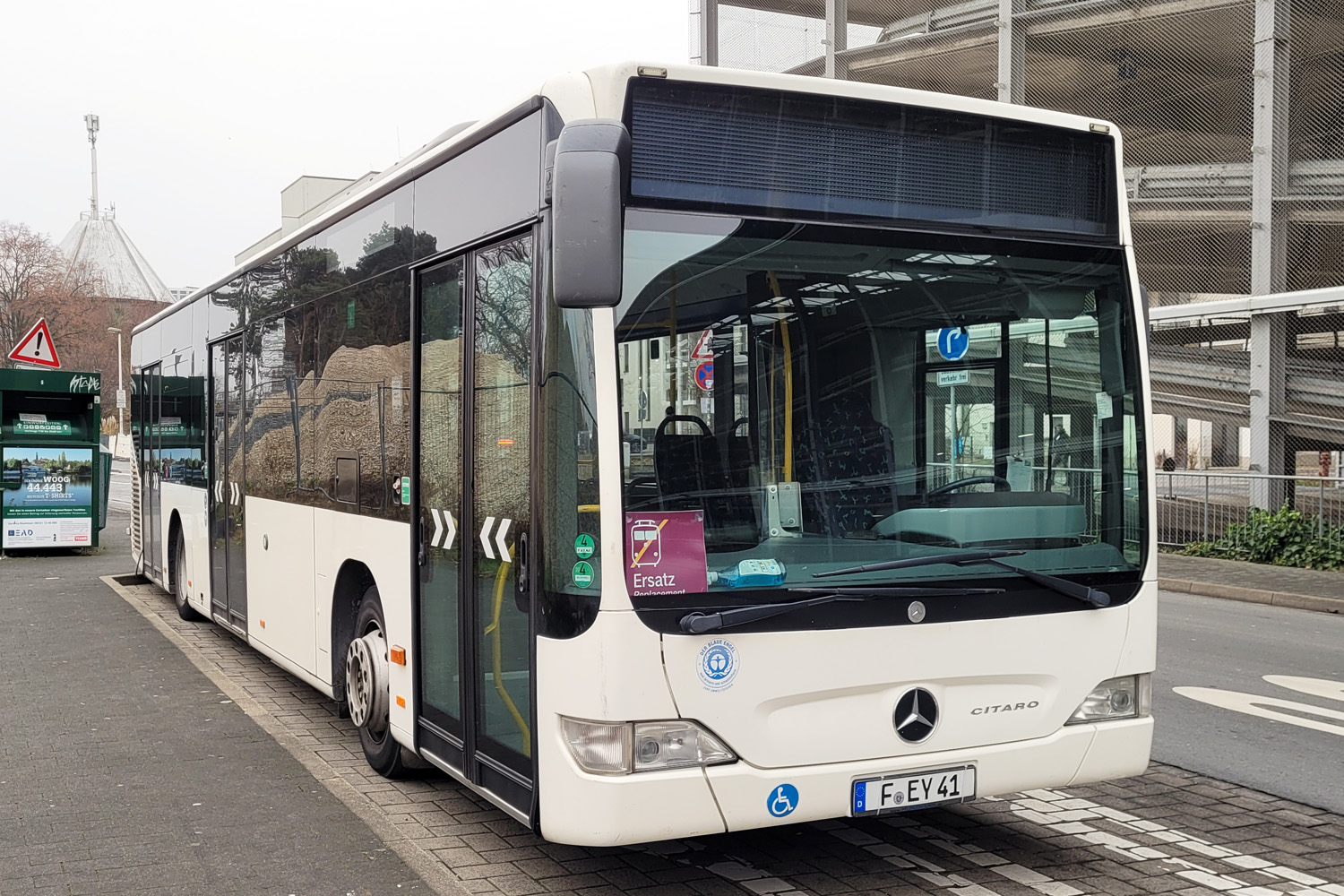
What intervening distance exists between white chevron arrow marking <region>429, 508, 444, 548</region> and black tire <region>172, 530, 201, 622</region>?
23.3ft

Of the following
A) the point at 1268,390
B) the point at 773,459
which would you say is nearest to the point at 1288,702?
the point at 773,459

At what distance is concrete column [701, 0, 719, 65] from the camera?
31.0 meters

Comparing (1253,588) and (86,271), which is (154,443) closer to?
(1253,588)

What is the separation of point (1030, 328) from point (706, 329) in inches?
53.7

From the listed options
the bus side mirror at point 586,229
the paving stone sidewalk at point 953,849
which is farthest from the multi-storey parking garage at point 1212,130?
the bus side mirror at point 586,229

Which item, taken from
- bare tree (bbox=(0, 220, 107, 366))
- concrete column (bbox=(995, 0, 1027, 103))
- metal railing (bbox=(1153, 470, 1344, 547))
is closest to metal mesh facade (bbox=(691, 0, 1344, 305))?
concrete column (bbox=(995, 0, 1027, 103))

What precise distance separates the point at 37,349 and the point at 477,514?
56.4ft

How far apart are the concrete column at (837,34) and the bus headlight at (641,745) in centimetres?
2533

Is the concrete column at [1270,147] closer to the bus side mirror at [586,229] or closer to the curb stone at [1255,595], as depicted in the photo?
the curb stone at [1255,595]

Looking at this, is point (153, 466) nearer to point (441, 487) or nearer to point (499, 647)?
point (441, 487)

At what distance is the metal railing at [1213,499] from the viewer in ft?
58.6

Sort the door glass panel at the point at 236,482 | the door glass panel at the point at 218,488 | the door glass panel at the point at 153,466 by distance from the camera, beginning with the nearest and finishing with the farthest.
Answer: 1. the door glass panel at the point at 236,482
2. the door glass panel at the point at 218,488
3. the door glass panel at the point at 153,466

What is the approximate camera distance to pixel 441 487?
215 inches

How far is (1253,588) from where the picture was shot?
48.9 feet
